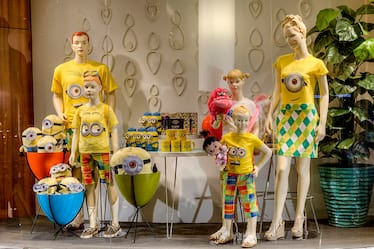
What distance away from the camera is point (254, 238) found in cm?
333

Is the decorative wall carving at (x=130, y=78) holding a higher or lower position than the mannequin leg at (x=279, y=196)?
higher

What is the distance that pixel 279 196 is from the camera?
11.4 feet

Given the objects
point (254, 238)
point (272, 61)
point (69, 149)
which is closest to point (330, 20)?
point (272, 61)

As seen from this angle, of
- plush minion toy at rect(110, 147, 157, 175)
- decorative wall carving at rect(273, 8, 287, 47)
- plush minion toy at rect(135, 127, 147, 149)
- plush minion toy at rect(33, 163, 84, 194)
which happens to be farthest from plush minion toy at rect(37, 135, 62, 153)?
decorative wall carving at rect(273, 8, 287, 47)

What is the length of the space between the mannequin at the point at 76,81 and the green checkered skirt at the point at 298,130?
4.12 feet

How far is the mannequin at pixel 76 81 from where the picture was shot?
3.68m

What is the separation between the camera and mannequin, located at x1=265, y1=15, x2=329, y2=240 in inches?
133

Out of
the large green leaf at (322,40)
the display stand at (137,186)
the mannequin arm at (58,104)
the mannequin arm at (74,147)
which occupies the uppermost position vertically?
the large green leaf at (322,40)

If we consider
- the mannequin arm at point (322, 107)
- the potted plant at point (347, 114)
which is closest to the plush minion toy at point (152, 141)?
the mannequin arm at point (322, 107)

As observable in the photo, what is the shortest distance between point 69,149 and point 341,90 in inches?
82.1

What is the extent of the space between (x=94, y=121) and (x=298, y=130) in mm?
1412

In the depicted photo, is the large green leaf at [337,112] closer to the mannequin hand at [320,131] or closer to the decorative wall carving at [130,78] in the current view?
the mannequin hand at [320,131]

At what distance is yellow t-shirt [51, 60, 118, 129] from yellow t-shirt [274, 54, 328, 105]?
129 centimetres

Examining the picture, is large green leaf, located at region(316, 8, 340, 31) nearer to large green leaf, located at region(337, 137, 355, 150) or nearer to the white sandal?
large green leaf, located at region(337, 137, 355, 150)
